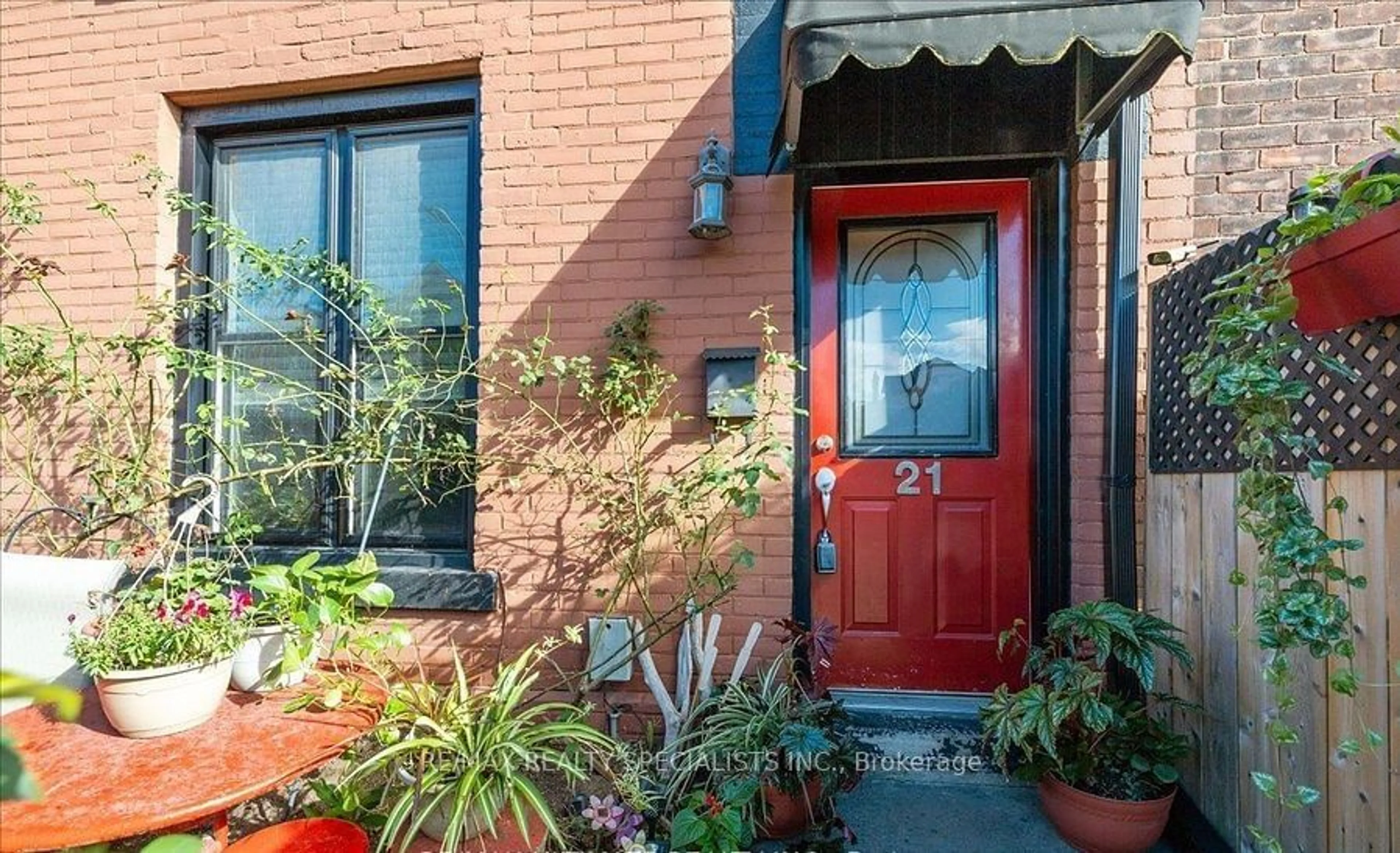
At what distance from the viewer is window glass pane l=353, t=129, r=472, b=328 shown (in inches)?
123

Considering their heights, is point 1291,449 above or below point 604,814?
above

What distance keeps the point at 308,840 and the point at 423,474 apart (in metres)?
1.47

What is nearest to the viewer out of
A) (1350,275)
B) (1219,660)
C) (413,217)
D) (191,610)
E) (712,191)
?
(1350,275)

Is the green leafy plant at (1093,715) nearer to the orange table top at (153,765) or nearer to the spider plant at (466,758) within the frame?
the spider plant at (466,758)

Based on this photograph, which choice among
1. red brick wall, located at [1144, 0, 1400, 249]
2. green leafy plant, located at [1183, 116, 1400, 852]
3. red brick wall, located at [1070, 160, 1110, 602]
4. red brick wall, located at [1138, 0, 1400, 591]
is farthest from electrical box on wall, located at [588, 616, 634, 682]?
red brick wall, located at [1144, 0, 1400, 249]

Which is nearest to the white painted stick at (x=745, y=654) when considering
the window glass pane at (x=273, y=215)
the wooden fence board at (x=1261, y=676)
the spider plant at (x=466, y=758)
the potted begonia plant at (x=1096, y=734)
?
the spider plant at (x=466, y=758)

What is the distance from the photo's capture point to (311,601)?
6.79 ft

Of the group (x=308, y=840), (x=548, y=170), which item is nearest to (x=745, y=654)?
(x=308, y=840)

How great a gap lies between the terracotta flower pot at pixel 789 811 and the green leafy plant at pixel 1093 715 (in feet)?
2.05

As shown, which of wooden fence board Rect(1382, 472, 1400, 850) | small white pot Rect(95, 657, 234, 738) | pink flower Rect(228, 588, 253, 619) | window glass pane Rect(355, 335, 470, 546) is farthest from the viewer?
window glass pane Rect(355, 335, 470, 546)

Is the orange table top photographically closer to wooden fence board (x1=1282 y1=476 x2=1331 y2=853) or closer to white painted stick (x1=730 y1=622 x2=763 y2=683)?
white painted stick (x1=730 y1=622 x2=763 y2=683)

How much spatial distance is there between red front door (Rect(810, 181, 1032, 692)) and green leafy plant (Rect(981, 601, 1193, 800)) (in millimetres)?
484

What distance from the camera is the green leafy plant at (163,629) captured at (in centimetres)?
175

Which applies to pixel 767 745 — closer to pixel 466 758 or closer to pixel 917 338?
pixel 466 758
